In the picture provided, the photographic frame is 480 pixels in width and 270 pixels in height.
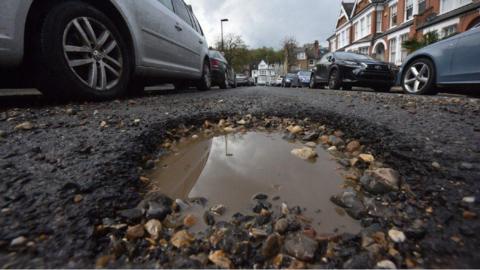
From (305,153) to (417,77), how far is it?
5.49 metres

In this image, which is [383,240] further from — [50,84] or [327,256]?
[50,84]

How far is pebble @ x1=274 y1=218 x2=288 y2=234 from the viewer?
0.87m

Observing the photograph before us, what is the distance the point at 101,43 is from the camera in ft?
9.08

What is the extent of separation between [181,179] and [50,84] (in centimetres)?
197

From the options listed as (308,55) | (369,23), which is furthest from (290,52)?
(369,23)

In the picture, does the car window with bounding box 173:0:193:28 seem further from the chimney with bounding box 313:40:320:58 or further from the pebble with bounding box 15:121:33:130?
the chimney with bounding box 313:40:320:58

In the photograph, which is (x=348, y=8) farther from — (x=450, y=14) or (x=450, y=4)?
(x=450, y=14)

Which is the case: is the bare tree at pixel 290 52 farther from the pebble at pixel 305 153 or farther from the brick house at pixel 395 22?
the pebble at pixel 305 153

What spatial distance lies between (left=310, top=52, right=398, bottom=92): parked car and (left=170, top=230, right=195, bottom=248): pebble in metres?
8.51

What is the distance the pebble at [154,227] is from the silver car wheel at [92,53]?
2.20 metres

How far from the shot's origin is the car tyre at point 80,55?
7.59 feet

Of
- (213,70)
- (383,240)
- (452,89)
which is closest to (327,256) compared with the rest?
(383,240)

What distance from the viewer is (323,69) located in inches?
396

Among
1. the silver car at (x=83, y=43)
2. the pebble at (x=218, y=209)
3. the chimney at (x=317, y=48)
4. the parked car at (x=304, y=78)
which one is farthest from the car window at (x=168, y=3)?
the chimney at (x=317, y=48)
